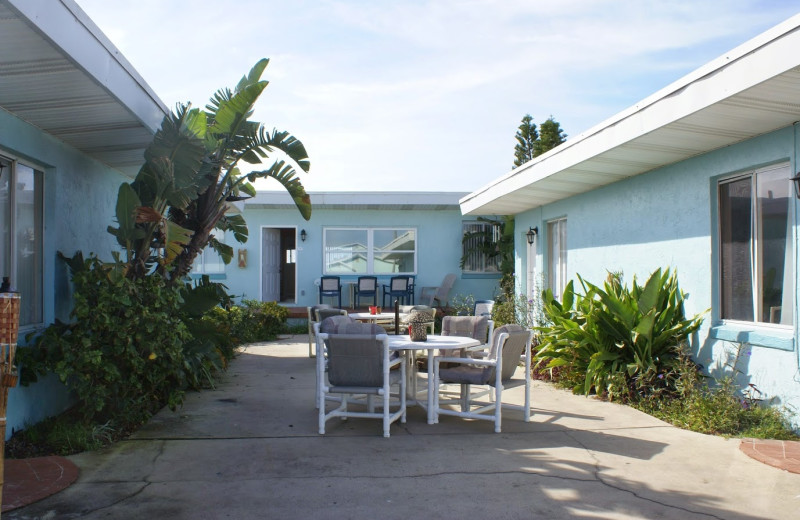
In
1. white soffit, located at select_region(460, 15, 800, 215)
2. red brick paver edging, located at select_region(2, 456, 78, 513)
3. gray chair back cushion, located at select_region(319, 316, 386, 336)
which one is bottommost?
red brick paver edging, located at select_region(2, 456, 78, 513)

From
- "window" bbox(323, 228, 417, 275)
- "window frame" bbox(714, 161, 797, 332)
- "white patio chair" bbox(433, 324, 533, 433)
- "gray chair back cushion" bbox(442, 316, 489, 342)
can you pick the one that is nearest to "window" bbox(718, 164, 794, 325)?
"window frame" bbox(714, 161, 797, 332)

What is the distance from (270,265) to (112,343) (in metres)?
11.5

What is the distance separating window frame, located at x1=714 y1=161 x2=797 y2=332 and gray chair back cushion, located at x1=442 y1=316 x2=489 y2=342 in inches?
88.8

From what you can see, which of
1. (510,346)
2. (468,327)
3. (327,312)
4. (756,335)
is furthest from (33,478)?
(756,335)

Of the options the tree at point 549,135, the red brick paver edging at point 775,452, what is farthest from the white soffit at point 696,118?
the tree at point 549,135

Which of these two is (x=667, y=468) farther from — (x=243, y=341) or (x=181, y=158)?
(x=243, y=341)

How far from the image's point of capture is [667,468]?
15.4 ft

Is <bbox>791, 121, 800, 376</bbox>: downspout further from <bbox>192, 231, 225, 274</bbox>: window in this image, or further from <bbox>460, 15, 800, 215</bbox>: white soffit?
<bbox>192, 231, 225, 274</bbox>: window

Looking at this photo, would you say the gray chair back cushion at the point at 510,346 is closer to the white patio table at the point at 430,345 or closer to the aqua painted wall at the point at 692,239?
the white patio table at the point at 430,345

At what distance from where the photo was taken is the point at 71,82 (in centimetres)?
466

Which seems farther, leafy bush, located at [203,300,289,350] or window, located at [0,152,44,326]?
leafy bush, located at [203,300,289,350]

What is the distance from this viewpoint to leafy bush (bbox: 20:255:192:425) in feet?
17.6

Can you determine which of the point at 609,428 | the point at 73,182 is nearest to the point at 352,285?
the point at 73,182

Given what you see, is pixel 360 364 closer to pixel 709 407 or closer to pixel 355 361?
pixel 355 361
